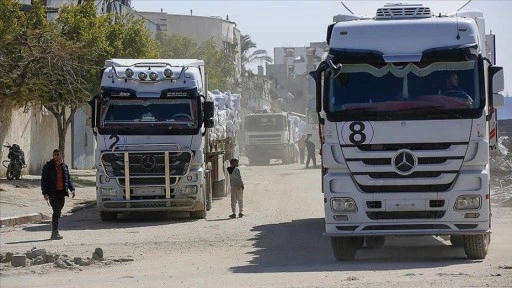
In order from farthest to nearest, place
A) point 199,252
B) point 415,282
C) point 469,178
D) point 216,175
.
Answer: point 216,175
point 199,252
point 469,178
point 415,282

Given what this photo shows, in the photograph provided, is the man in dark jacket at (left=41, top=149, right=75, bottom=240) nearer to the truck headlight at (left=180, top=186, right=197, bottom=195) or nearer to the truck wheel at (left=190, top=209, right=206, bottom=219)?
the truck headlight at (left=180, top=186, right=197, bottom=195)

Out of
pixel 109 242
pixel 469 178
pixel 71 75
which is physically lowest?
pixel 109 242

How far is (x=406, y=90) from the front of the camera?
1634 cm

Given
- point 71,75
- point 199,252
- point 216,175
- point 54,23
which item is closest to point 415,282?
point 199,252

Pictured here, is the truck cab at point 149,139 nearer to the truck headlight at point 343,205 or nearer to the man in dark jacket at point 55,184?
the man in dark jacket at point 55,184

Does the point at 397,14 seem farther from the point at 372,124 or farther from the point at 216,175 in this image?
the point at 216,175

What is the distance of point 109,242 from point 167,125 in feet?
16.5

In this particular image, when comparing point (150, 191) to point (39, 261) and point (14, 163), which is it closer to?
point (39, 261)

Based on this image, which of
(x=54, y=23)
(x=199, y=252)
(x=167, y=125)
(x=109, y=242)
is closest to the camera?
(x=199, y=252)

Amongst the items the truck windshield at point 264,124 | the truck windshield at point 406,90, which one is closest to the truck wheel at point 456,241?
the truck windshield at point 406,90

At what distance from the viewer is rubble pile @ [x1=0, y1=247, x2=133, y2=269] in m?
16.9

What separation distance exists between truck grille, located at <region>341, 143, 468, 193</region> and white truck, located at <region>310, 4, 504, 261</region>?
0.05 feet

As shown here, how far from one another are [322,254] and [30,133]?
28135mm

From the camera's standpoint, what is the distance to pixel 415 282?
13.7m
